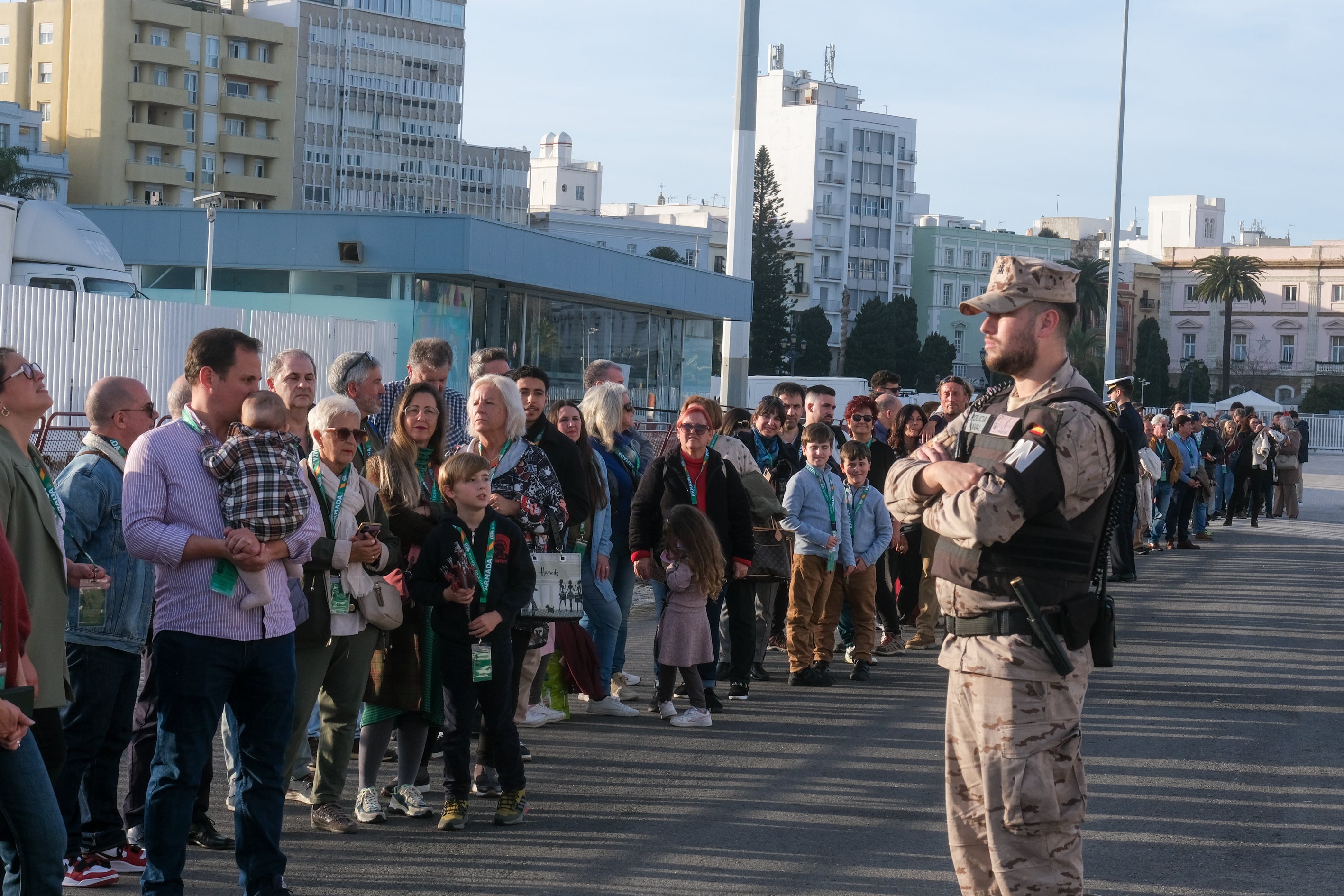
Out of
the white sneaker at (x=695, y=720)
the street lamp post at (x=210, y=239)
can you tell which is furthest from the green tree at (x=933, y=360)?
the white sneaker at (x=695, y=720)

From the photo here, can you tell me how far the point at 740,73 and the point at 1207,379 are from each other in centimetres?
9130

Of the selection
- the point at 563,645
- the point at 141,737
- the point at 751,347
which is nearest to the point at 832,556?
the point at 563,645

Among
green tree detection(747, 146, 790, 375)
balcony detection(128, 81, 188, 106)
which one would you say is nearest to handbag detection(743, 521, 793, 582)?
green tree detection(747, 146, 790, 375)

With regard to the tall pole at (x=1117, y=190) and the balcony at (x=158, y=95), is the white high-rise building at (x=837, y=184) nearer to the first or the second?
the balcony at (x=158, y=95)

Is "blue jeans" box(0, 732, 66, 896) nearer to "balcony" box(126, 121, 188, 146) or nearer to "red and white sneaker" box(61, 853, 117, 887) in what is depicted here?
"red and white sneaker" box(61, 853, 117, 887)

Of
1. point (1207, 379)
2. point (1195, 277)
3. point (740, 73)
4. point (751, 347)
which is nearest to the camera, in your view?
point (740, 73)

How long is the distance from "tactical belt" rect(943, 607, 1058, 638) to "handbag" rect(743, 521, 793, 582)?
5.31 m

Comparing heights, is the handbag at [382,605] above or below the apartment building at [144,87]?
below

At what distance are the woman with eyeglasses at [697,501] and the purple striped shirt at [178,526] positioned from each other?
13.7ft

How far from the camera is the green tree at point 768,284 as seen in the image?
93438 millimetres

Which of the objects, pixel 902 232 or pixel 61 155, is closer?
pixel 61 155

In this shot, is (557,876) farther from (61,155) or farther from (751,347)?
(61,155)

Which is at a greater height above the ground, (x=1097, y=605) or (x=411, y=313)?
(x=411, y=313)

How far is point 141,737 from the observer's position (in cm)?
607
